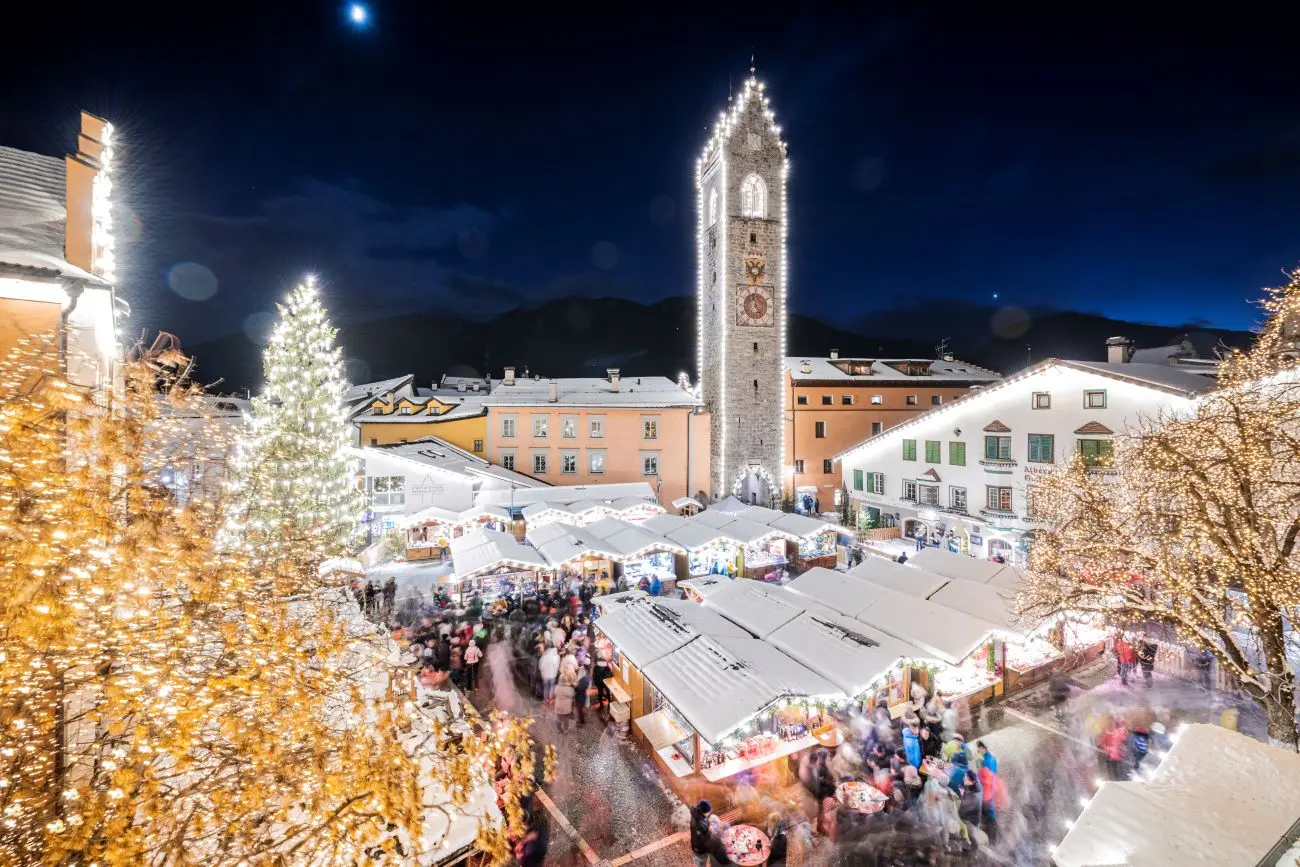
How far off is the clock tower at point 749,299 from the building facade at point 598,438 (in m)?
2.23

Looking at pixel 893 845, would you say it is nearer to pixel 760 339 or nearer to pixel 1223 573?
pixel 1223 573

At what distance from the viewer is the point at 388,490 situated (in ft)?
83.1

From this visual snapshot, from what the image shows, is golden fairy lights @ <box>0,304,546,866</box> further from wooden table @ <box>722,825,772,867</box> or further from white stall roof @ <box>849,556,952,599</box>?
white stall roof @ <box>849,556,952,599</box>

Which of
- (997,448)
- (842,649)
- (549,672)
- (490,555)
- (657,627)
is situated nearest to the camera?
(842,649)

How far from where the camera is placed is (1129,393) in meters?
17.7

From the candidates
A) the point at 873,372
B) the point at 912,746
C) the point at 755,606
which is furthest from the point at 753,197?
the point at 912,746

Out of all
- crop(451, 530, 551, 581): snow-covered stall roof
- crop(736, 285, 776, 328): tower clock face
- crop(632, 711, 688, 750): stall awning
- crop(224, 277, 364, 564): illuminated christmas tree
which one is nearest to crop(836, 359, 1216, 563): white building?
crop(736, 285, 776, 328): tower clock face

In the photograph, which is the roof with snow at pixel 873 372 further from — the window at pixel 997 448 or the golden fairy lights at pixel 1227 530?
the golden fairy lights at pixel 1227 530

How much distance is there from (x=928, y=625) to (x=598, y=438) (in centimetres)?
2336

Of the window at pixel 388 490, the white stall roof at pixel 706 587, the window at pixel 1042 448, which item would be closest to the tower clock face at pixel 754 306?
the window at pixel 1042 448

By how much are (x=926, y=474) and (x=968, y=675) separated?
14.6 metres

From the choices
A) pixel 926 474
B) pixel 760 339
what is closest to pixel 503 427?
pixel 760 339

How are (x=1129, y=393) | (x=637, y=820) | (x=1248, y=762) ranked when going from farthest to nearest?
(x=1129, y=393) < (x=637, y=820) < (x=1248, y=762)

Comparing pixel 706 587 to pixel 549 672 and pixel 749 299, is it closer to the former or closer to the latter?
pixel 549 672
